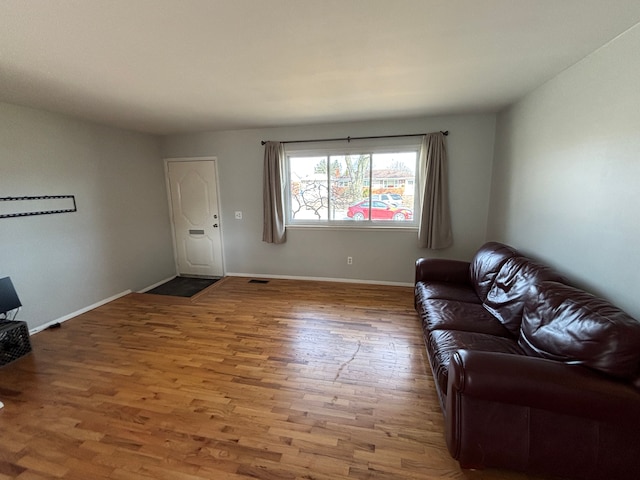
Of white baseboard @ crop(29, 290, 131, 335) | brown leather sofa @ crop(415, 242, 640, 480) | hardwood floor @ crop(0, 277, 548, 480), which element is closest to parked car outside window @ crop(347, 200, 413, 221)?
hardwood floor @ crop(0, 277, 548, 480)

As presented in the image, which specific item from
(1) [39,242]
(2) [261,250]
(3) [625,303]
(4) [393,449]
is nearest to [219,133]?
(2) [261,250]

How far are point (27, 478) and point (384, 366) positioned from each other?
7.41 feet

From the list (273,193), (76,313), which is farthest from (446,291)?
(76,313)

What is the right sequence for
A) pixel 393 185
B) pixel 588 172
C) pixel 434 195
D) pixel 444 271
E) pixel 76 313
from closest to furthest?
1. pixel 588 172
2. pixel 444 271
3. pixel 76 313
4. pixel 434 195
5. pixel 393 185

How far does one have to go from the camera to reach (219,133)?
442 cm

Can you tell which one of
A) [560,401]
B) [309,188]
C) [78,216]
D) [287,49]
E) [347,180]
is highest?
[287,49]

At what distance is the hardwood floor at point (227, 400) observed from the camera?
1.53 meters

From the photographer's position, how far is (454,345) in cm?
184

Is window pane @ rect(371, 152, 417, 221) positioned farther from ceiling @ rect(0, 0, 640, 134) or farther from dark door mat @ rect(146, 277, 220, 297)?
dark door mat @ rect(146, 277, 220, 297)

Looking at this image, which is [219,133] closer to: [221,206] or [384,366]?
[221,206]

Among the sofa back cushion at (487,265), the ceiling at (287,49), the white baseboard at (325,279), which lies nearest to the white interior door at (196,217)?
the white baseboard at (325,279)

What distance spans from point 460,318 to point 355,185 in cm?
245

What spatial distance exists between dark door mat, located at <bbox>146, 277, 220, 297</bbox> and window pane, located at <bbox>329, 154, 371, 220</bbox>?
2.39 meters

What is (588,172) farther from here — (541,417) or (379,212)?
(379,212)
